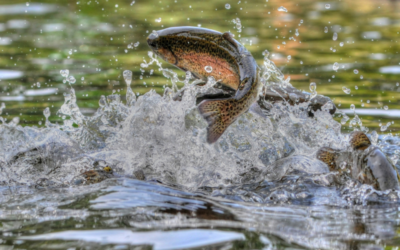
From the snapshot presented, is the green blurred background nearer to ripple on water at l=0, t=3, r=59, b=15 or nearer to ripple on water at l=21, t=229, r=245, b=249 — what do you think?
ripple on water at l=0, t=3, r=59, b=15

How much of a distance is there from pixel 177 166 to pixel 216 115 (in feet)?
2.22

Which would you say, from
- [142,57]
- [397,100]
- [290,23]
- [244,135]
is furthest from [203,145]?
[290,23]

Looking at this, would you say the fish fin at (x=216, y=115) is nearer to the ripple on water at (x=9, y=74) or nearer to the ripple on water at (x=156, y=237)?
the ripple on water at (x=156, y=237)

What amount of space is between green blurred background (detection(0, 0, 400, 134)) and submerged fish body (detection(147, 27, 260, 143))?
2398 mm

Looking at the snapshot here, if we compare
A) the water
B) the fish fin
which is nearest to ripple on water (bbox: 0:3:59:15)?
the water

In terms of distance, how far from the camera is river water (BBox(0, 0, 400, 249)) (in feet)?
9.99

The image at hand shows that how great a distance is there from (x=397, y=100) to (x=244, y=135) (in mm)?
3669

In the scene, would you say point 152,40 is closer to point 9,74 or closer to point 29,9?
point 9,74

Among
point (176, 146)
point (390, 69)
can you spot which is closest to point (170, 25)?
point (390, 69)

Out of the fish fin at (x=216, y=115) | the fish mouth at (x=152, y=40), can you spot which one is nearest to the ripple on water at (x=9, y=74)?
the fish mouth at (x=152, y=40)

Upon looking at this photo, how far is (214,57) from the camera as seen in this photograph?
16.6 feet

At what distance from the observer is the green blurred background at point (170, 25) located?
813 cm

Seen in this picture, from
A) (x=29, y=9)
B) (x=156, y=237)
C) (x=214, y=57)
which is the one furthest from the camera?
(x=29, y=9)

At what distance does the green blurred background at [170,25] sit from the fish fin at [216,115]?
2.94 m
